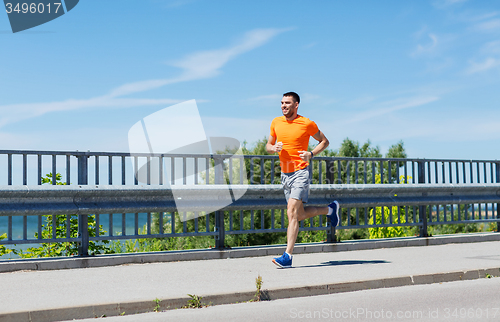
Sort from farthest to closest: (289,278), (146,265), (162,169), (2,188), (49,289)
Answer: (162,169) < (146,265) < (2,188) < (289,278) < (49,289)

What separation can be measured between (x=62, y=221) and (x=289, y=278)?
641cm

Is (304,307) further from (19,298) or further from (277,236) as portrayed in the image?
(277,236)

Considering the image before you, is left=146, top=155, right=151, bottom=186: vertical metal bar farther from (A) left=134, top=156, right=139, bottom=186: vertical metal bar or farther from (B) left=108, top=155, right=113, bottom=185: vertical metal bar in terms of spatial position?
(B) left=108, top=155, right=113, bottom=185: vertical metal bar

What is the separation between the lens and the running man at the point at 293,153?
754cm

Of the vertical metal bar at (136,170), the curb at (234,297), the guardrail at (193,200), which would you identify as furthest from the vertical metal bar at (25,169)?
the curb at (234,297)

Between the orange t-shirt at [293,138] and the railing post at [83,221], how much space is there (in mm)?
2650

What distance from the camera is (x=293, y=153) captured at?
759 centimetres

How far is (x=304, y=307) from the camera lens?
5.32 meters

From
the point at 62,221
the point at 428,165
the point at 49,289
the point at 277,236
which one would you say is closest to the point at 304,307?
the point at 49,289

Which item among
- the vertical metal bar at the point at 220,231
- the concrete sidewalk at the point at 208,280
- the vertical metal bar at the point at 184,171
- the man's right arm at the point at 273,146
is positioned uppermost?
the man's right arm at the point at 273,146

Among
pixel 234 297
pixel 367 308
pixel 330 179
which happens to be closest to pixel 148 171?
pixel 330 179

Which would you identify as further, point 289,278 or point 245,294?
point 289,278

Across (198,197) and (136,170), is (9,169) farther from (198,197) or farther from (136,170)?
(198,197)

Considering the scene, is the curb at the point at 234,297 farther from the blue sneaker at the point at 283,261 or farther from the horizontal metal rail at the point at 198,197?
the horizontal metal rail at the point at 198,197
